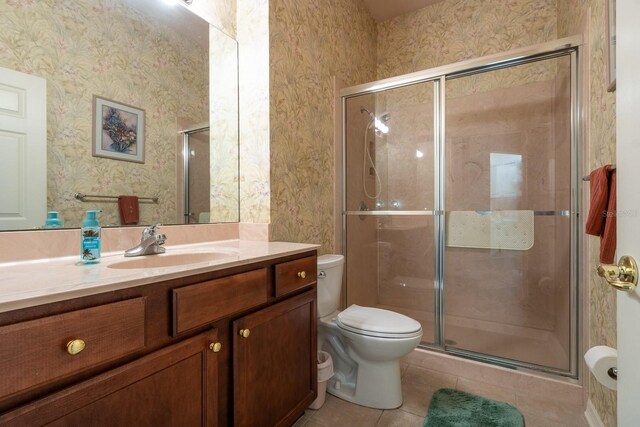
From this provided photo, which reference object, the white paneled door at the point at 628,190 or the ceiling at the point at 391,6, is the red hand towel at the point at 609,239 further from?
the ceiling at the point at 391,6

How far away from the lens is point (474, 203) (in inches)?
88.0

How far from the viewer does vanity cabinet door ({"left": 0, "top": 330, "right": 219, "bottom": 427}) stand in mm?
623

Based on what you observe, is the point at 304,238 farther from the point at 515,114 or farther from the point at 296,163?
the point at 515,114

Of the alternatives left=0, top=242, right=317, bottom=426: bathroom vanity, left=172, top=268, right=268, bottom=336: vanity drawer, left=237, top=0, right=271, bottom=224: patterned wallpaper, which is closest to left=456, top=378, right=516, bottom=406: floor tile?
left=0, top=242, right=317, bottom=426: bathroom vanity

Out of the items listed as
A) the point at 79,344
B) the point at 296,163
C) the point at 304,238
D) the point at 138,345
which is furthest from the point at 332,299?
the point at 79,344

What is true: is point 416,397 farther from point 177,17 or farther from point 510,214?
point 177,17

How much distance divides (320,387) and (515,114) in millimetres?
2344

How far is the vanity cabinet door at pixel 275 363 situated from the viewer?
1062mm

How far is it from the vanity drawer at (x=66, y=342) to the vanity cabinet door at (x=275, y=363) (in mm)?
371

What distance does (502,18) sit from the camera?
248cm

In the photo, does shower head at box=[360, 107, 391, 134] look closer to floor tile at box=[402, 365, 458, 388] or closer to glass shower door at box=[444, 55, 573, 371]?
glass shower door at box=[444, 55, 573, 371]

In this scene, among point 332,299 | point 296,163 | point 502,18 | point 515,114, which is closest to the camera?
point 332,299

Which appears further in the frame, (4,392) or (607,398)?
(607,398)

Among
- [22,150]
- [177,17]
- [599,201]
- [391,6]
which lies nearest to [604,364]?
[599,201]
